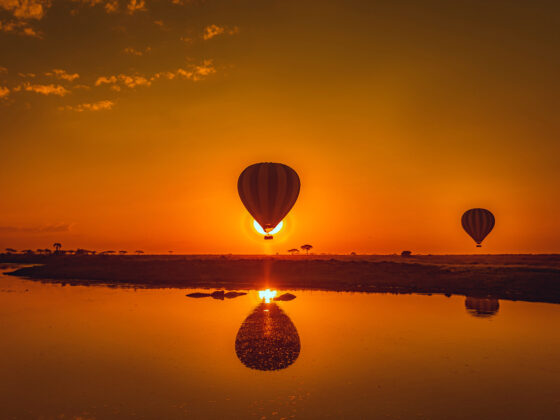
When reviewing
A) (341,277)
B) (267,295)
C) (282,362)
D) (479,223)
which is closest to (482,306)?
(267,295)

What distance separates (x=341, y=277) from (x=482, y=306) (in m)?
22.7

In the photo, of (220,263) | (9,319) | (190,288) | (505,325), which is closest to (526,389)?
(505,325)

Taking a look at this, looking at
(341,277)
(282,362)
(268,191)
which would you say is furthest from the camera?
(341,277)

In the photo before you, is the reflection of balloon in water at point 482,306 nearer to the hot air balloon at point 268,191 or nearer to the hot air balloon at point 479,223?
the hot air balloon at point 268,191

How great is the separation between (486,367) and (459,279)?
32.6 metres

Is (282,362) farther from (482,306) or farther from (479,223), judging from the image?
(479,223)

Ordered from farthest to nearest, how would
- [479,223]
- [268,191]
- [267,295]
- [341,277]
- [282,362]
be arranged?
[479,223] < [341,277] < [267,295] < [268,191] < [282,362]

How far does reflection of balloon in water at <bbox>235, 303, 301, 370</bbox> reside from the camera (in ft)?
60.9

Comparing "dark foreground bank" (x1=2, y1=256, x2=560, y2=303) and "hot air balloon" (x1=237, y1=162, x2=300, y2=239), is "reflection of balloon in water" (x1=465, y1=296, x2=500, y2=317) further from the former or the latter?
"hot air balloon" (x1=237, y1=162, x2=300, y2=239)

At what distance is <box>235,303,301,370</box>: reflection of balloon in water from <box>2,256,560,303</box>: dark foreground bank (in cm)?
1988

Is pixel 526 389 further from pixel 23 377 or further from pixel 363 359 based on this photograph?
pixel 23 377

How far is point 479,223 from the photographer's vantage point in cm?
6881

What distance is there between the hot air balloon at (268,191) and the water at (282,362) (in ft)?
36.2

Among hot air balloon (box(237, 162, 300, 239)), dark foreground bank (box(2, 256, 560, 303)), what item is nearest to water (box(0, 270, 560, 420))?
dark foreground bank (box(2, 256, 560, 303))
